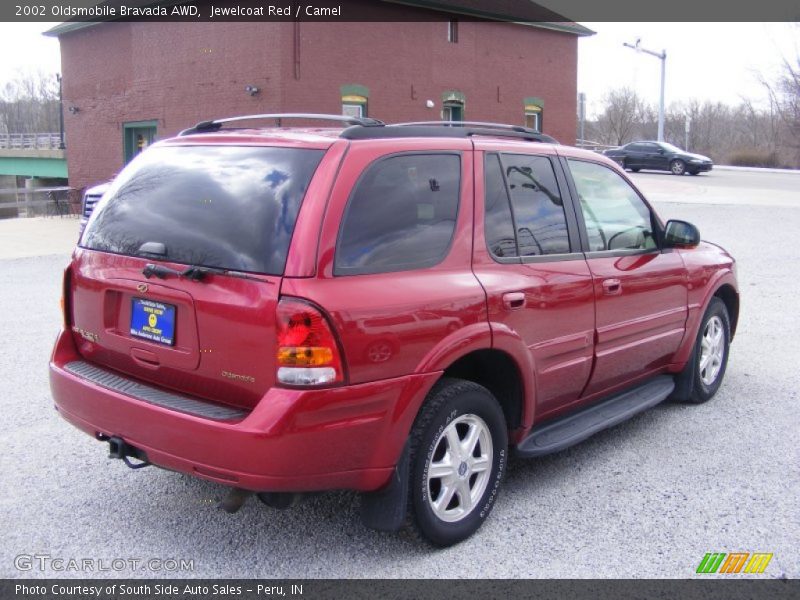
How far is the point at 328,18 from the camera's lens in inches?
822

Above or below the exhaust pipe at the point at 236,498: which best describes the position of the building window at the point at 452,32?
above

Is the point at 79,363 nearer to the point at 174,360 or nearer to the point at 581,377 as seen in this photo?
the point at 174,360

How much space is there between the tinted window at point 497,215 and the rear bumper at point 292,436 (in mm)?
830

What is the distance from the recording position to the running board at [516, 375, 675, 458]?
406cm

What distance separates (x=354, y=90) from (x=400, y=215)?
19360 mm

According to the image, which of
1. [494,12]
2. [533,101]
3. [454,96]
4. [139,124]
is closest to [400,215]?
[454,96]

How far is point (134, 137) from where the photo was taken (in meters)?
25.2

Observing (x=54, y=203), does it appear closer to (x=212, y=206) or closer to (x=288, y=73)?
(x=288, y=73)

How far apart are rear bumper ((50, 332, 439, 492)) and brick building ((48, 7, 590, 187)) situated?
17.4 meters

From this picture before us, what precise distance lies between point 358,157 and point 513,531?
1864 mm

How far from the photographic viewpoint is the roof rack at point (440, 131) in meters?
3.51

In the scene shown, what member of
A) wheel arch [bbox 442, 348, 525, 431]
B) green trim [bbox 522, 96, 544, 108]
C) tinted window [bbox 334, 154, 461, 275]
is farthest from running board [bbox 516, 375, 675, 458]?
green trim [bbox 522, 96, 544, 108]

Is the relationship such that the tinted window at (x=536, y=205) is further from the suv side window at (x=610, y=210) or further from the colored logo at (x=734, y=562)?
the colored logo at (x=734, y=562)

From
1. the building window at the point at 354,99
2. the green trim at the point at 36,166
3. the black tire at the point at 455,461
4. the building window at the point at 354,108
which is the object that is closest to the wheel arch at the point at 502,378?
the black tire at the point at 455,461
